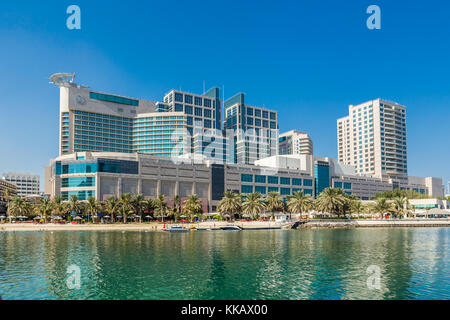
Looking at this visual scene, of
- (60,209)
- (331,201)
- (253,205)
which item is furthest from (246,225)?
(60,209)

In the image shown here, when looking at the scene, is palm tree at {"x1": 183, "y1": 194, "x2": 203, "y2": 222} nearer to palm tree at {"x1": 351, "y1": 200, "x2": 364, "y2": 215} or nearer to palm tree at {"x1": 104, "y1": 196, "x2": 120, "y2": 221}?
palm tree at {"x1": 104, "y1": 196, "x2": 120, "y2": 221}

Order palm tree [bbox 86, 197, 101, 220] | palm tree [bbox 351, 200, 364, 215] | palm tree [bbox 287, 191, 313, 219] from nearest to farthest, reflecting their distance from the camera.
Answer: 1. palm tree [bbox 86, 197, 101, 220]
2. palm tree [bbox 287, 191, 313, 219]
3. palm tree [bbox 351, 200, 364, 215]

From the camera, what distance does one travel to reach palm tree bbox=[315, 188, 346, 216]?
128 m

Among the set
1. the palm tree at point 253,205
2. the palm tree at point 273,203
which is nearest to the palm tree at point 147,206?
the palm tree at point 253,205

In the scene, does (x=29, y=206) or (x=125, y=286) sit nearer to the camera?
(x=125, y=286)

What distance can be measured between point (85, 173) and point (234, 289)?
139747 mm

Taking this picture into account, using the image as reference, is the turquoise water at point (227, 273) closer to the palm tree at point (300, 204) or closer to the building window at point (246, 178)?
the palm tree at point (300, 204)

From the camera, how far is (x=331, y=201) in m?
129

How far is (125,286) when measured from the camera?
34.8m

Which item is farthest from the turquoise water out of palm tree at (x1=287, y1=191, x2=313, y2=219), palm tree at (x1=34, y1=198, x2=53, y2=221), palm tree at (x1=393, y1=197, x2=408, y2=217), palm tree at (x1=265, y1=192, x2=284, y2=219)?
palm tree at (x1=393, y1=197, x2=408, y2=217)

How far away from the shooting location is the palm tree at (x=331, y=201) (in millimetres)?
128250
